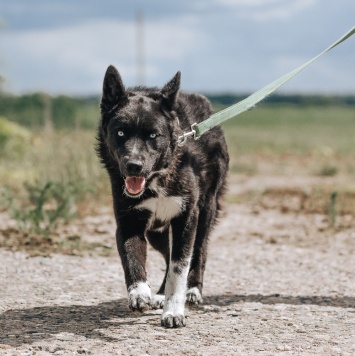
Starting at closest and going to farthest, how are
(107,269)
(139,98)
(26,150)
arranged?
1. (139,98)
2. (107,269)
3. (26,150)

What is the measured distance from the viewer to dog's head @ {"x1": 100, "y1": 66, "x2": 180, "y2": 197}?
547 centimetres

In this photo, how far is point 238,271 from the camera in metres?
8.36

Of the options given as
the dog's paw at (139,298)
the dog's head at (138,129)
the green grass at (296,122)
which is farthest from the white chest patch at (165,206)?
the green grass at (296,122)

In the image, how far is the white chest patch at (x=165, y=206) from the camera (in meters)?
5.87

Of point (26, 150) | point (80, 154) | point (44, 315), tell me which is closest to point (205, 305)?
point (44, 315)

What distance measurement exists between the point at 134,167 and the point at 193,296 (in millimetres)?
1648

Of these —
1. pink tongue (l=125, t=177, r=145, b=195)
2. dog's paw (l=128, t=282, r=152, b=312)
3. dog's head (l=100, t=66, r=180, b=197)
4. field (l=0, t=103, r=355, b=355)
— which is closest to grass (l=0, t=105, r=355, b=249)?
field (l=0, t=103, r=355, b=355)

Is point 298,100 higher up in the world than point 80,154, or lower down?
higher up

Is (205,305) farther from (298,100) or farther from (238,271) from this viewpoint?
(298,100)

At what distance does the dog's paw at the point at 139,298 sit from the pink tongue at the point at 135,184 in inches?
27.4

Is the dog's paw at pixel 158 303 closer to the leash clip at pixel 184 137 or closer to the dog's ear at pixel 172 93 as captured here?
the leash clip at pixel 184 137

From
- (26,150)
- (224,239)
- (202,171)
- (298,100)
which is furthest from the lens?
(298,100)

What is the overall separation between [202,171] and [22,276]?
224 centimetres

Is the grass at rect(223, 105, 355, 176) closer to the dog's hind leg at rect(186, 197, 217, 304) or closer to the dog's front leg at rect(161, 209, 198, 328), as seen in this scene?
the dog's hind leg at rect(186, 197, 217, 304)
